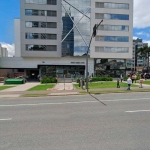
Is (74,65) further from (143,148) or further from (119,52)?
(143,148)

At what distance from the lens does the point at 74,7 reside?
1527 inches

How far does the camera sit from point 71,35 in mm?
38750

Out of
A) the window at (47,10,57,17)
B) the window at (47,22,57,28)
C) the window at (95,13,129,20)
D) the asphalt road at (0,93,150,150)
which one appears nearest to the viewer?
the asphalt road at (0,93,150,150)

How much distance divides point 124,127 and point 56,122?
2.46 m

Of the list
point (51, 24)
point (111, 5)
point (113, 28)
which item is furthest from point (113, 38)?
point (51, 24)

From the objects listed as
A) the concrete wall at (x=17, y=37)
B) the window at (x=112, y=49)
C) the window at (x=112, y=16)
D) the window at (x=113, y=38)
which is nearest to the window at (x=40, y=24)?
the window at (x=112, y=16)

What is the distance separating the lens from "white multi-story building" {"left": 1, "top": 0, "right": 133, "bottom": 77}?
37.4m

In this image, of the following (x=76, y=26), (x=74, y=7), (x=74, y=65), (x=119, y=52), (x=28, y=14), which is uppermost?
(x=74, y=7)

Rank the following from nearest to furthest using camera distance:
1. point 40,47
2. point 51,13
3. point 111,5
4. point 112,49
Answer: point 40,47, point 51,13, point 111,5, point 112,49

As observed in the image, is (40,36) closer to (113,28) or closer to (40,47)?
(40,47)

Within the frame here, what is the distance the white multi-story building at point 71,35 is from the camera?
37375 millimetres

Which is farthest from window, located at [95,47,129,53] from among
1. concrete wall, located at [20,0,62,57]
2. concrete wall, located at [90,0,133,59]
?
concrete wall, located at [20,0,62,57]

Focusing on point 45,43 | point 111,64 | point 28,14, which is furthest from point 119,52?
point 28,14

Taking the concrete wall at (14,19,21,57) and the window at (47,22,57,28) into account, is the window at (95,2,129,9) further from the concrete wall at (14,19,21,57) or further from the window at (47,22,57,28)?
the concrete wall at (14,19,21,57)
